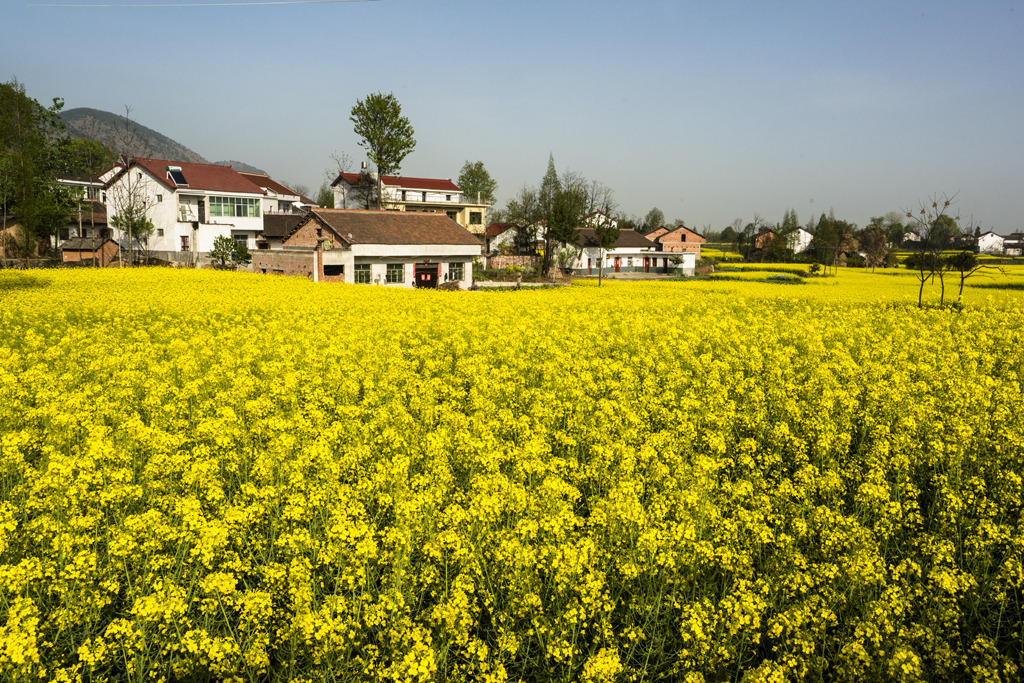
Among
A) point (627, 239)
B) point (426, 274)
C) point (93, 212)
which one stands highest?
point (93, 212)

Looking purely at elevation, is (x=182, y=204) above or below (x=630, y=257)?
above

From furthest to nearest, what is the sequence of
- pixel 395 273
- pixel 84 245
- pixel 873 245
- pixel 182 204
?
1. pixel 873 245
2. pixel 182 204
3. pixel 84 245
4. pixel 395 273

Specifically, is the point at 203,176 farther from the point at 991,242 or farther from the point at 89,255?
the point at 991,242

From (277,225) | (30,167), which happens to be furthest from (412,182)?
(30,167)

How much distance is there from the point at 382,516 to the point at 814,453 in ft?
18.5

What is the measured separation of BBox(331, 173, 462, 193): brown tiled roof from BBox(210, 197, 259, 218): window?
22.9 m

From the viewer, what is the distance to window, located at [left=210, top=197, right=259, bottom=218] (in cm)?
5616

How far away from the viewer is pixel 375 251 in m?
38.7

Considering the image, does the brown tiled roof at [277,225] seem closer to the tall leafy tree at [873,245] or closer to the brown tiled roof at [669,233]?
the brown tiled roof at [669,233]

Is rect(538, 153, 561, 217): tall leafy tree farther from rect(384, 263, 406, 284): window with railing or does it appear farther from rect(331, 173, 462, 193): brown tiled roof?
rect(384, 263, 406, 284): window with railing

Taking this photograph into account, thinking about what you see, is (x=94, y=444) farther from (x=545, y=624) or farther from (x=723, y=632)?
(x=723, y=632)

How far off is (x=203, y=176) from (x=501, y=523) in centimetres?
6228

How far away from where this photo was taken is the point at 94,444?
621 centimetres

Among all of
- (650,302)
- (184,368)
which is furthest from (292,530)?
(650,302)
